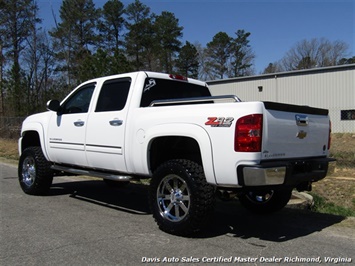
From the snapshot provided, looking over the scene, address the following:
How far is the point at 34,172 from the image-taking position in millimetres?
7711

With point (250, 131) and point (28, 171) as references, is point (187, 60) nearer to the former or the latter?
point (28, 171)

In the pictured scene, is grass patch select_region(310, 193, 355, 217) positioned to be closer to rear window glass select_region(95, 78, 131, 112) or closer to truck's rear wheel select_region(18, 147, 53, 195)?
rear window glass select_region(95, 78, 131, 112)

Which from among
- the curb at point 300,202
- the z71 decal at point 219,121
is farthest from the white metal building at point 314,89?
the z71 decal at point 219,121

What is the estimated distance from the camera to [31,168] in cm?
782

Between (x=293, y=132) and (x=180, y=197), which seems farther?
(x=180, y=197)

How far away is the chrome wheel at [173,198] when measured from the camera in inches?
197

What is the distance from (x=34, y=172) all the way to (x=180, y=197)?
3883mm

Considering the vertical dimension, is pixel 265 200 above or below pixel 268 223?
above

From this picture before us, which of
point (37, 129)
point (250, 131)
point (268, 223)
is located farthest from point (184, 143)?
point (37, 129)

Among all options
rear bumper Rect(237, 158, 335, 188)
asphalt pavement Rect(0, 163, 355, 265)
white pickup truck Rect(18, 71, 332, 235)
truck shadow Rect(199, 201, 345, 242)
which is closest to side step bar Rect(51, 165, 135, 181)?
white pickup truck Rect(18, 71, 332, 235)

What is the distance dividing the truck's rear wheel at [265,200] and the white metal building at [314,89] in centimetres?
2035

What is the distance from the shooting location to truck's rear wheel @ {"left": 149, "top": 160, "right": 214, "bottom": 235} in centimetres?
473

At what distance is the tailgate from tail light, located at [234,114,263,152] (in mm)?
83

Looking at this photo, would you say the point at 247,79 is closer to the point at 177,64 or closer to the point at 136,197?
the point at 177,64
